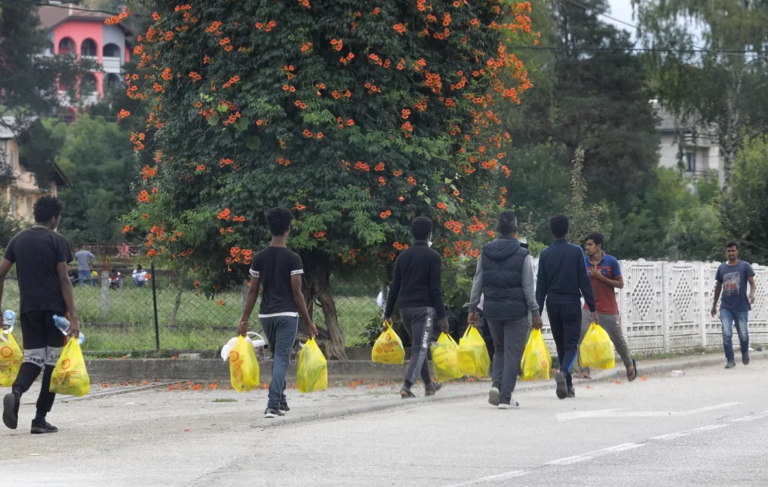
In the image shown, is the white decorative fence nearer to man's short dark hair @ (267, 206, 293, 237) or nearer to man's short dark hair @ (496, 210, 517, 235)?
man's short dark hair @ (496, 210, 517, 235)

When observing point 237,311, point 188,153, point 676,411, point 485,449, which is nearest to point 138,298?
point 237,311

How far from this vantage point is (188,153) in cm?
1627

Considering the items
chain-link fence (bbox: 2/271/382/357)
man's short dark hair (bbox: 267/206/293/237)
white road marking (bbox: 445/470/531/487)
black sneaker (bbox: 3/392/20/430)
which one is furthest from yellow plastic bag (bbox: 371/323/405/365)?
white road marking (bbox: 445/470/531/487)

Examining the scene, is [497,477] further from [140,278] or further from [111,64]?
[111,64]

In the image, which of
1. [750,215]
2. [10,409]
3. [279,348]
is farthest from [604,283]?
[750,215]

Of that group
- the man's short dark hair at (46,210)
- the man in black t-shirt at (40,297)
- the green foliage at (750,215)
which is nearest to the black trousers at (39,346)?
the man in black t-shirt at (40,297)

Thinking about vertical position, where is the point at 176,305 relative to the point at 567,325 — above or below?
above

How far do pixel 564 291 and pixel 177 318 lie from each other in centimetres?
690

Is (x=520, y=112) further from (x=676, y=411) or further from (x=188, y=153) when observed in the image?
(x=676, y=411)

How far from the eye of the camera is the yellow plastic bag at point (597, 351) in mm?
13375

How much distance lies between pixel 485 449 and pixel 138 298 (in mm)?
10062

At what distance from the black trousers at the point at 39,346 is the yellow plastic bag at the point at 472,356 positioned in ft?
13.8

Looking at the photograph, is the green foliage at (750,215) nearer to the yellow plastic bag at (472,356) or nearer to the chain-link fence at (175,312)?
the chain-link fence at (175,312)

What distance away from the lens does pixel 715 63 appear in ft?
169
